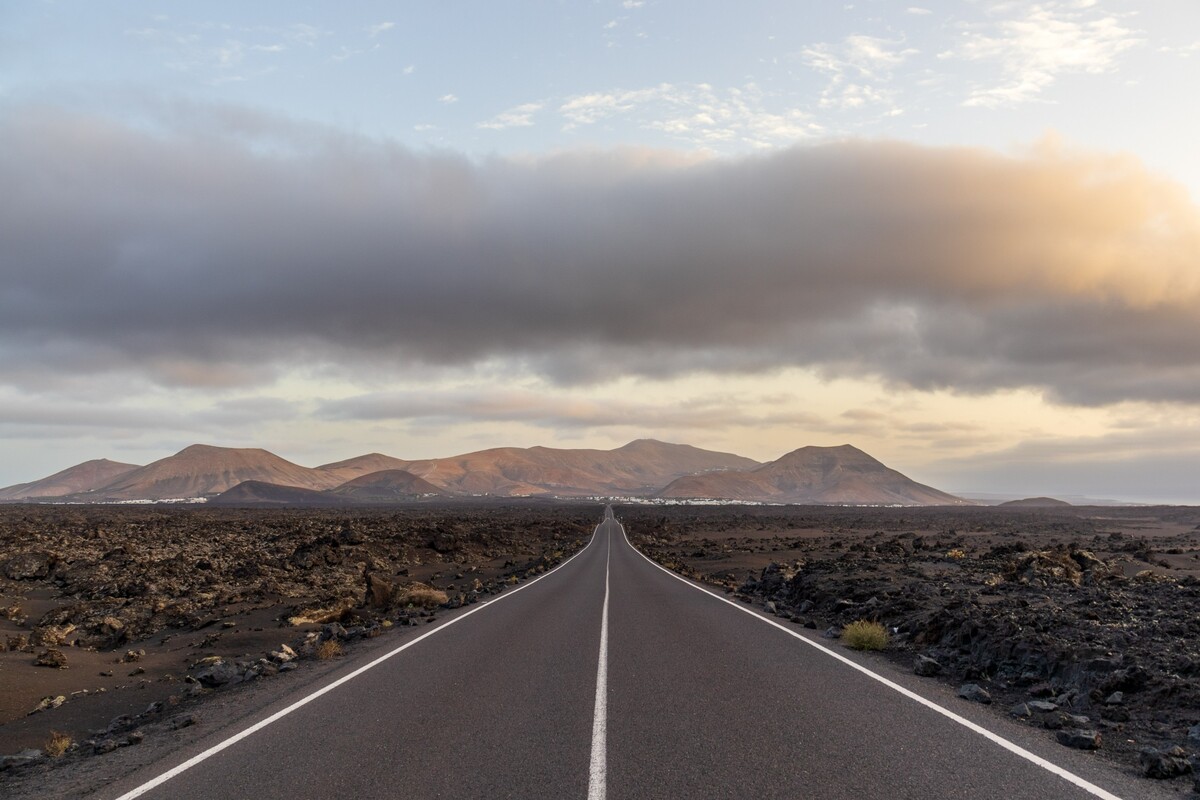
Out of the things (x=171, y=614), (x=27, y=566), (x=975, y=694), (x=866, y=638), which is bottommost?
(x=171, y=614)

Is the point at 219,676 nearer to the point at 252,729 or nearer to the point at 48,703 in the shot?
the point at 48,703

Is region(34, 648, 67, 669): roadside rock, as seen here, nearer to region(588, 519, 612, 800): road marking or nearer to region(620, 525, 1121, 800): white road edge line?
region(588, 519, 612, 800): road marking

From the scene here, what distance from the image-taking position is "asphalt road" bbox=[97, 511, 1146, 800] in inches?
263

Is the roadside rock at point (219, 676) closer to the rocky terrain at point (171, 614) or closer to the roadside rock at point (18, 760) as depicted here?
the rocky terrain at point (171, 614)

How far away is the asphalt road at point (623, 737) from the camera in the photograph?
6672 mm

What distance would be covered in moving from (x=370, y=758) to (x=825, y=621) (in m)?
14.5

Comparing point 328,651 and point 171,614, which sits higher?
point 328,651

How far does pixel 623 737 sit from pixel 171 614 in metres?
21.0

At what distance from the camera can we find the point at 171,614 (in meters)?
23.8

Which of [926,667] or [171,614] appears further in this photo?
[171,614]

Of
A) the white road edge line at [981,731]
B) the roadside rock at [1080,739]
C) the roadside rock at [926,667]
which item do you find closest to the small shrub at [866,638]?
the white road edge line at [981,731]

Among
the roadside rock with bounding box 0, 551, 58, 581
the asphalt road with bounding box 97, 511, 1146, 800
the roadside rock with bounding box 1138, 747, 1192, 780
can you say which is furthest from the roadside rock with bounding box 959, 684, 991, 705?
the roadside rock with bounding box 0, 551, 58, 581

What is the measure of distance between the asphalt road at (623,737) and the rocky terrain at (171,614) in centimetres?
259

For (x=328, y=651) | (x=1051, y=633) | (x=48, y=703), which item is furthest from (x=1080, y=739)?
(x=48, y=703)
